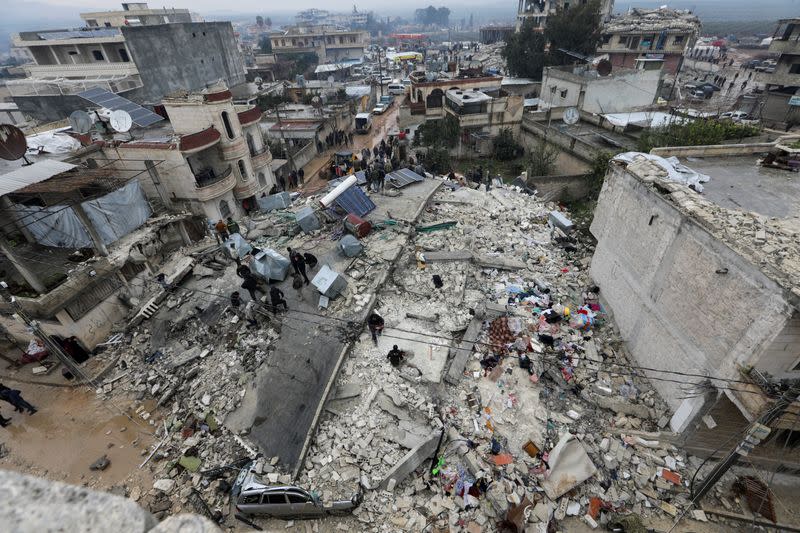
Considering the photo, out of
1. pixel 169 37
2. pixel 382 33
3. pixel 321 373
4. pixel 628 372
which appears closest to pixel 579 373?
pixel 628 372

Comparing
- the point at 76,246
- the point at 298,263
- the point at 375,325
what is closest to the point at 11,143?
the point at 76,246

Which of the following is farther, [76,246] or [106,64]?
[106,64]

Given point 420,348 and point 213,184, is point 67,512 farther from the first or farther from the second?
point 213,184

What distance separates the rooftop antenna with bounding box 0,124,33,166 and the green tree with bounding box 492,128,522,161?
93.8 feet

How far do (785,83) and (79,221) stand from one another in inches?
2055

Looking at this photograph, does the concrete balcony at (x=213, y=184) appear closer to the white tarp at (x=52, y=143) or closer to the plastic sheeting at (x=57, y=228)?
the plastic sheeting at (x=57, y=228)

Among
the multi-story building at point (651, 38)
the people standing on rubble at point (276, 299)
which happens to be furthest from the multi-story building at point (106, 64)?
the multi-story building at point (651, 38)

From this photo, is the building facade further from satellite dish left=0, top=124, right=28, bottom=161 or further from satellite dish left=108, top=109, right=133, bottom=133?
satellite dish left=0, top=124, right=28, bottom=161

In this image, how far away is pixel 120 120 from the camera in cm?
1756

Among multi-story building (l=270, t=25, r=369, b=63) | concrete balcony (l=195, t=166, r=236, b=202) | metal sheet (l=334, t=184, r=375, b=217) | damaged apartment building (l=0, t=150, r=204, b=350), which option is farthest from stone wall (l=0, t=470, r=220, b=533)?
multi-story building (l=270, t=25, r=369, b=63)

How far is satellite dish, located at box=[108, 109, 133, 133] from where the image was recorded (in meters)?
17.3

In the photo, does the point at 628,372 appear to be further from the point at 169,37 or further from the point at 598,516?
the point at 169,37

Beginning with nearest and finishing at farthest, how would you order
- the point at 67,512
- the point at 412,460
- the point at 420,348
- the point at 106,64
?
the point at 67,512 → the point at 412,460 → the point at 420,348 → the point at 106,64

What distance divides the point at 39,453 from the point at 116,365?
10.4 feet
